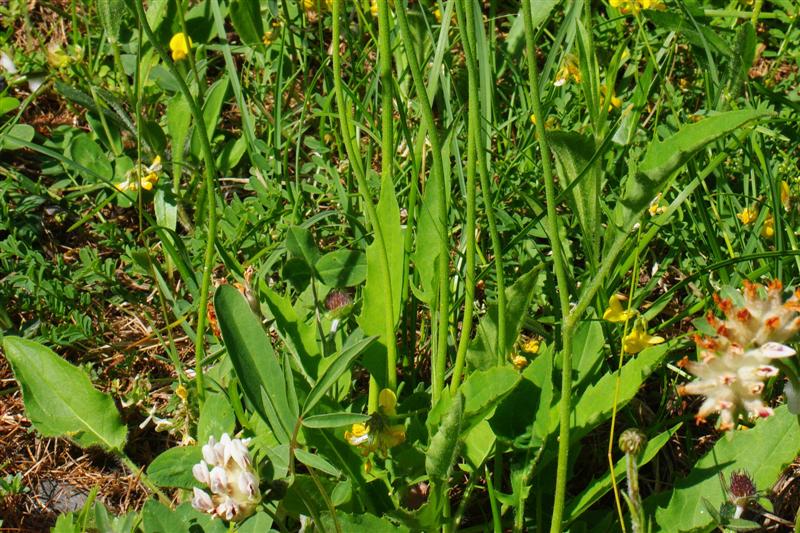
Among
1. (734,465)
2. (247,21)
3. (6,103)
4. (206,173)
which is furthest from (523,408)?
(6,103)

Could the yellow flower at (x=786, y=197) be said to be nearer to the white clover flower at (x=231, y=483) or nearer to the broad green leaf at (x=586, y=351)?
the broad green leaf at (x=586, y=351)

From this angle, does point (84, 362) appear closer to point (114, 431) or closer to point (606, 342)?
point (114, 431)

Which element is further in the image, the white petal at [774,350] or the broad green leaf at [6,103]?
the broad green leaf at [6,103]

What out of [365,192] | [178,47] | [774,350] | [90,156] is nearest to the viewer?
[774,350]

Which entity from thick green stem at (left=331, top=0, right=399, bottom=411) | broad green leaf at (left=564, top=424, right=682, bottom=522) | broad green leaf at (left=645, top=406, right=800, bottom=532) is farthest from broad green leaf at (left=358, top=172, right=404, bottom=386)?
broad green leaf at (left=645, top=406, right=800, bottom=532)

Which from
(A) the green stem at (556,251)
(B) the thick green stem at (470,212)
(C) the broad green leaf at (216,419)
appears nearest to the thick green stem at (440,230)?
(B) the thick green stem at (470,212)

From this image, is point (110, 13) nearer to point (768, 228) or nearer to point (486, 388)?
point (486, 388)

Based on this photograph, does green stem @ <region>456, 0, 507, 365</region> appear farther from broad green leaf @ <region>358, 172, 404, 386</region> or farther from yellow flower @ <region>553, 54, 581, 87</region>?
yellow flower @ <region>553, 54, 581, 87</region>
